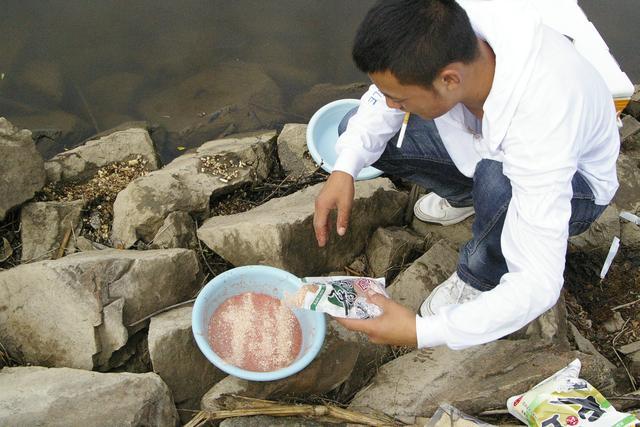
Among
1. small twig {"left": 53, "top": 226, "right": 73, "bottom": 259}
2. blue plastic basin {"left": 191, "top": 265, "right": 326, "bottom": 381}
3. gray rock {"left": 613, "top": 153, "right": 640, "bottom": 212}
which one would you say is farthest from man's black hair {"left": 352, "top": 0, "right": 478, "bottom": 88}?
gray rock {"left": 613, "top": 153, "right": 640, "bottom": 212}

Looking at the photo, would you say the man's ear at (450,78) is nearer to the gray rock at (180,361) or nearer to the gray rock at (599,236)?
the gray rock at (180,361)

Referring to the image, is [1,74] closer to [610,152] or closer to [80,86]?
[80,86]

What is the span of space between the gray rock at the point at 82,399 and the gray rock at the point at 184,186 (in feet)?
2.65

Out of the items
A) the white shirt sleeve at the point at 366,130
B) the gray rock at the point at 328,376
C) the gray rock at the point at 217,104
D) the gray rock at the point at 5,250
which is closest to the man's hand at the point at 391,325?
the gray rock at the point at 328,376

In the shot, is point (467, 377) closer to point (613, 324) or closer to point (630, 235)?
point (613, 324)

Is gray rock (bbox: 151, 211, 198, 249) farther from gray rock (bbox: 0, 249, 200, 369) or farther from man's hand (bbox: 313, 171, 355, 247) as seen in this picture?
man's hand (bbox: 313, 171, 355, 247)

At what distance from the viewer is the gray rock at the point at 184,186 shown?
2.78 meters

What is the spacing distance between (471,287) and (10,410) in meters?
1.72

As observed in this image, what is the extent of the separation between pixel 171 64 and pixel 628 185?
9.30 ft

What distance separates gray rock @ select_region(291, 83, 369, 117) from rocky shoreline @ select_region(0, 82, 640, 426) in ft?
2.29

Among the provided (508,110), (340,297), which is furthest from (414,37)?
(340,297)

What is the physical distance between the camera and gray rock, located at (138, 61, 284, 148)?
149 inches

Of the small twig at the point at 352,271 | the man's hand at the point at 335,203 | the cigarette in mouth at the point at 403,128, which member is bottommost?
the small twig at the point at 352,271

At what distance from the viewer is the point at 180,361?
2.26 meters
